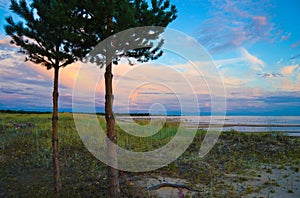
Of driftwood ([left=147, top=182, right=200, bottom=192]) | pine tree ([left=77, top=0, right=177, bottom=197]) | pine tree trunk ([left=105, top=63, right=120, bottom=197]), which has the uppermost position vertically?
pine tree ([left=77, top=0, right=177, bottom=197])

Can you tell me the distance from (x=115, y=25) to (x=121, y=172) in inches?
181

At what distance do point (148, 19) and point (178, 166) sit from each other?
17.1 feet

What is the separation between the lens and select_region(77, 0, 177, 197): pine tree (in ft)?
13.7

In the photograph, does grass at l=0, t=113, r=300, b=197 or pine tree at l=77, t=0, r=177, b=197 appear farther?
grass at l=0, t=113, r=300, b=197

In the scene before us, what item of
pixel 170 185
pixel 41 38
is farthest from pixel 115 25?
pixel 170 185

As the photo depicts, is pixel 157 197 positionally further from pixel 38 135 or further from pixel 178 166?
pixel 38 135

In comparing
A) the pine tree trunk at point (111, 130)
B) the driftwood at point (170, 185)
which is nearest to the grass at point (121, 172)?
the driftwood at point (170, 185)

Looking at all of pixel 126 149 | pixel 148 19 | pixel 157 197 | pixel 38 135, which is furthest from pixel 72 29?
pixel 38 135

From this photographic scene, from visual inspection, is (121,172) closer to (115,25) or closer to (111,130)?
(111,130)

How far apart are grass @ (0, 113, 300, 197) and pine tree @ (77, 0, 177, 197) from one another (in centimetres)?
162

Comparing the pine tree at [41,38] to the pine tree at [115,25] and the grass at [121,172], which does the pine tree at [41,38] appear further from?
the grass at [121,172]

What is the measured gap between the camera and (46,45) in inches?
205

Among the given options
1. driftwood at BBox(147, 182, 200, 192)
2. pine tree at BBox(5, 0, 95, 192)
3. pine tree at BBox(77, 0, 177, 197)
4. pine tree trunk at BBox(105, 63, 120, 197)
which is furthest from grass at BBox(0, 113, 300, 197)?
pine tree at BBox(5, 0, 95, 192)

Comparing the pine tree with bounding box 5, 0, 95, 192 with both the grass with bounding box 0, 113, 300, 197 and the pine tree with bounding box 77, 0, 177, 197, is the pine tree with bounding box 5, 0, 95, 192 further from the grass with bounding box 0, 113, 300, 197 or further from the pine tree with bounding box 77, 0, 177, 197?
the grass with bounding box 0, 113, 300, 197
